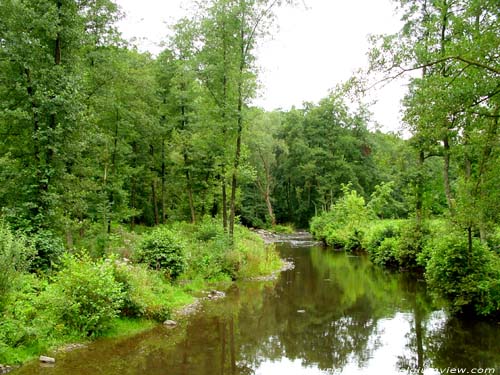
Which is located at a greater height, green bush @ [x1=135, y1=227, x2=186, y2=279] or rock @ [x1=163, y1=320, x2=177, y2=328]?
green bush @ [x1=135, y1=227, x2=186, y2=279]

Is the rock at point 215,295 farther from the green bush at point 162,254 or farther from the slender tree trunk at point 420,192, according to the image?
the slender tree trunk at point 420,192

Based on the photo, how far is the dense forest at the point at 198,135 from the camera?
9.43 metres

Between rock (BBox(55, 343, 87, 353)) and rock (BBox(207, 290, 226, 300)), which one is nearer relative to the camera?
rock (BBox(55, 343, 87, 353))

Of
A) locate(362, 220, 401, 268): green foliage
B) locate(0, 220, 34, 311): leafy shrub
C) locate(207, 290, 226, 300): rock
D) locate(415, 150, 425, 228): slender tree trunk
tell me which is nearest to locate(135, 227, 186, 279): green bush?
locate(207, 290, 226, 300): rock

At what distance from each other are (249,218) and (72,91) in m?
45.7

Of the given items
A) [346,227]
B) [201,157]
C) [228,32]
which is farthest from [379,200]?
[228,32]

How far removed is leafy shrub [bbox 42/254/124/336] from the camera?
10.1 m

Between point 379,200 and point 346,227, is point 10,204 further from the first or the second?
point 379,200

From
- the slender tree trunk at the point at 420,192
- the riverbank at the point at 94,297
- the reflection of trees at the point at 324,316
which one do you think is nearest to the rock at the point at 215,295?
the riverbank at the point at 94,297

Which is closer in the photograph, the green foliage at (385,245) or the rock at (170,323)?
the rock at (170,323)

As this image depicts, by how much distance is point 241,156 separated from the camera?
2242cm

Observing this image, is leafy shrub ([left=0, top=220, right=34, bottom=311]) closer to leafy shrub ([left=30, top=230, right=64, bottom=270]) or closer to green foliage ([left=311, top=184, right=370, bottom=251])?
leafy shrub ([left=30, top=230, right=64, bottom=270])

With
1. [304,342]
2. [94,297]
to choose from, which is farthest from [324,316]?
[94,297]

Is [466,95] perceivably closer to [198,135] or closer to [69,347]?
[69,347]
